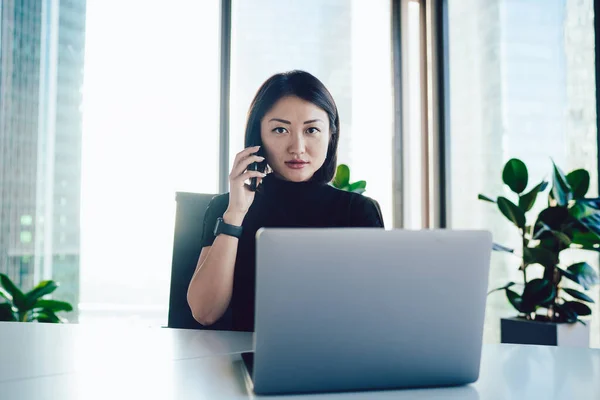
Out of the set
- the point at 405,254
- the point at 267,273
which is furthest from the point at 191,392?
the point at 405,254

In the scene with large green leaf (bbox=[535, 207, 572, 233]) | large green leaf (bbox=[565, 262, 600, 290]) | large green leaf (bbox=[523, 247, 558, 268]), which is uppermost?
large green leaf (bbox=[535, 207, 572, 233])

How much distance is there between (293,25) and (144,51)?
1.08 m

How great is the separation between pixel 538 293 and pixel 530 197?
47 centimetres

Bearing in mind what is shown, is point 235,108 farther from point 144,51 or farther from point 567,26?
point 567,26

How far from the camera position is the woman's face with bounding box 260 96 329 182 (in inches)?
58.9

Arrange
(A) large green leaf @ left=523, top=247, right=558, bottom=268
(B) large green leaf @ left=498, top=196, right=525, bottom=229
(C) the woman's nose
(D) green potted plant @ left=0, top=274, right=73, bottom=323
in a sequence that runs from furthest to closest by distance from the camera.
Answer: (D) green potted plant @ left=0, top=274, right=73, bottom=323 → (B) large green leaf @ left=498, top=196, right=525, bottom=229 → (A) large green leaf @ left=523, top=247, right=558, bottom=268 → (C) the woman's nose

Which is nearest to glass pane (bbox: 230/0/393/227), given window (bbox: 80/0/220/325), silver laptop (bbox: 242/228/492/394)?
window (bbox: 80/0/220/325)

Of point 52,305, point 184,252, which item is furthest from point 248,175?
point 52,305

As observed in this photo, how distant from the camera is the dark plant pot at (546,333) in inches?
87.8

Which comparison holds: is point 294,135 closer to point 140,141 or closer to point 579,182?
point 579,182

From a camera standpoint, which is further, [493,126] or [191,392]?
[493,126]

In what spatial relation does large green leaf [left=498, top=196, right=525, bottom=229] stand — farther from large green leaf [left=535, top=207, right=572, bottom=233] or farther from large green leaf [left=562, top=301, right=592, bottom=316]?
large green leaf [left=562, top=301, right=592, bottom=316]

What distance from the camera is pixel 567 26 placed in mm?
2736

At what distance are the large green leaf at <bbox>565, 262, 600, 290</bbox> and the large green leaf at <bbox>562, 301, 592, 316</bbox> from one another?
0.12m
